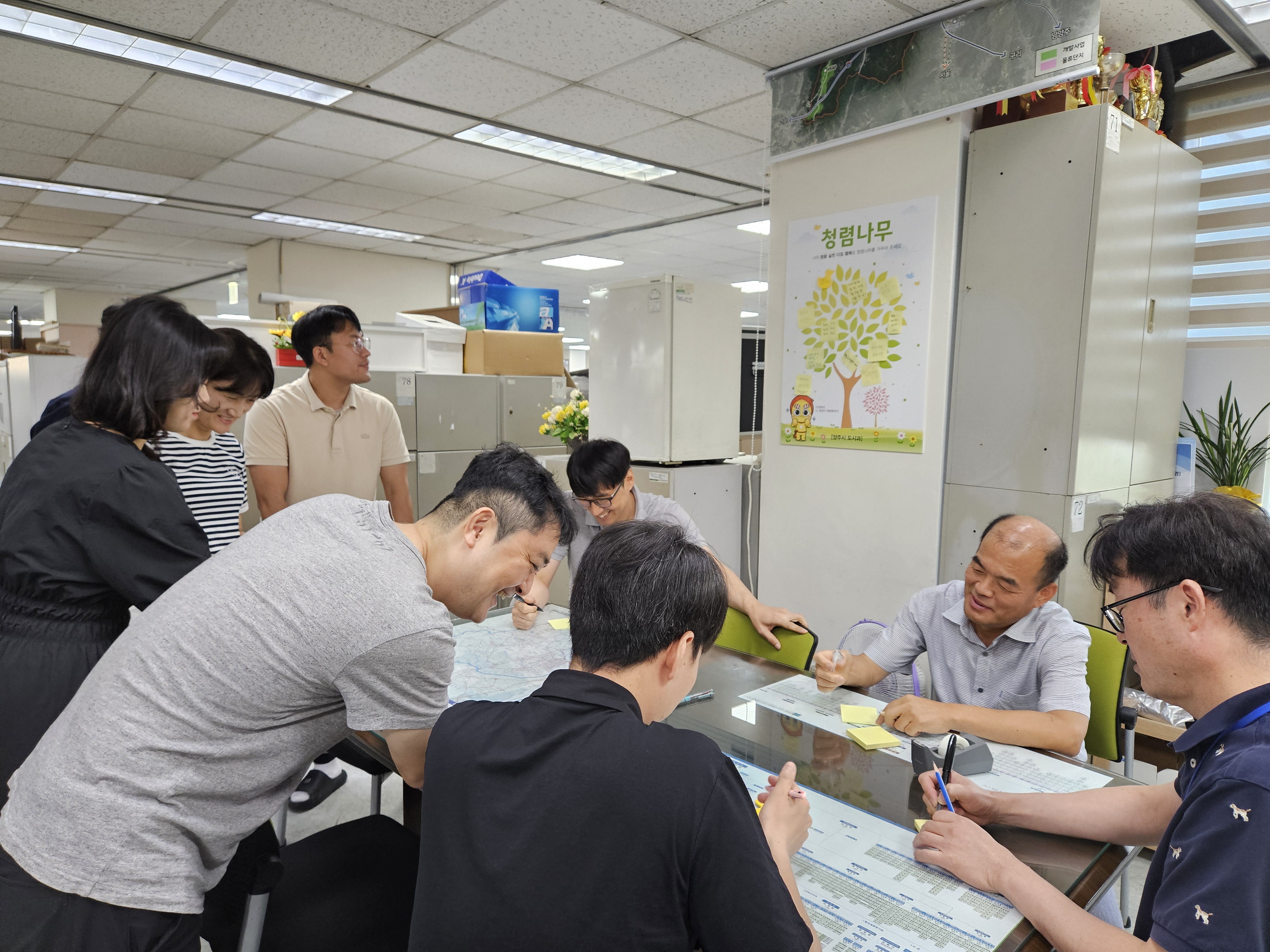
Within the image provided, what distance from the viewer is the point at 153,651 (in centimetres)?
102

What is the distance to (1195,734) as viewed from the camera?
938 mm

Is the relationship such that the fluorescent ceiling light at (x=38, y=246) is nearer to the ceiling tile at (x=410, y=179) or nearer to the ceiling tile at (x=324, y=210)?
the ceiling tile at (x=324, y=210)

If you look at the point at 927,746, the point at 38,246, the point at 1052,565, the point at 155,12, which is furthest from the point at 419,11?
the point at 38,246

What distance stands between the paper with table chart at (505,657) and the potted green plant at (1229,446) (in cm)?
280

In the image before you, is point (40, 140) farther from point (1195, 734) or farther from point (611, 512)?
point (1195, 734)

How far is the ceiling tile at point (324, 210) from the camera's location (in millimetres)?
5594

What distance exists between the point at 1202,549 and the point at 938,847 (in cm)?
55

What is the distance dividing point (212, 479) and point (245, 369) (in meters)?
0.72

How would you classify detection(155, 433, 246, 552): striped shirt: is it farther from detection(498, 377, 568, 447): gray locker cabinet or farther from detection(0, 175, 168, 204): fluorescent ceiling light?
detection(0, 175, 168, 204): fluorescent ceiling light

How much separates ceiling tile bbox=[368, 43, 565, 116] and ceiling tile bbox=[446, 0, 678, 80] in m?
0.09

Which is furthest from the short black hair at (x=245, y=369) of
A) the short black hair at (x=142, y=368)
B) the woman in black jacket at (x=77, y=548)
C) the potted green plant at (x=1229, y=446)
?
the potted green plant at (x=1229, y=446)

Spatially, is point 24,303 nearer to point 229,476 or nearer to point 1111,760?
point 229,476

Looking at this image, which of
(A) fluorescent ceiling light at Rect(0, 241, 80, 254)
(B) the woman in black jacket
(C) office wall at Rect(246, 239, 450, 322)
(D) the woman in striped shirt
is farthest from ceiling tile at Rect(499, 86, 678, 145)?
(A) fluorescent ceiling light at Rect(0, 241, 80, 254)

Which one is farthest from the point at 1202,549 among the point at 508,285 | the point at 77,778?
the point at 508,285
